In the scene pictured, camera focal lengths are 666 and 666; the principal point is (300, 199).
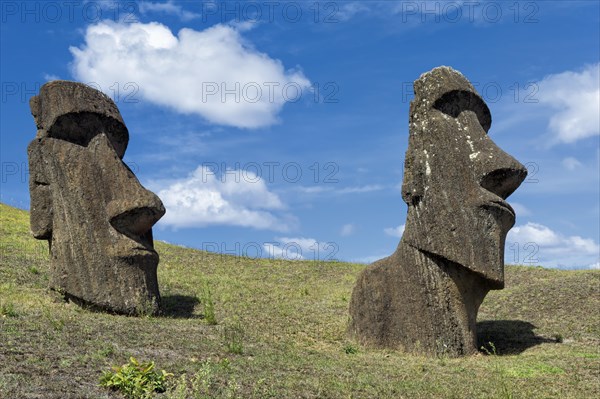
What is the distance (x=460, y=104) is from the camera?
49.1 feet

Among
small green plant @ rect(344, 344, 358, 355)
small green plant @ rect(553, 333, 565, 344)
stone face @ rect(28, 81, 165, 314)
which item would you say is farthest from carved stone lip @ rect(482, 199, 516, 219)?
stone face @ rect(28, 81, 165, 314)

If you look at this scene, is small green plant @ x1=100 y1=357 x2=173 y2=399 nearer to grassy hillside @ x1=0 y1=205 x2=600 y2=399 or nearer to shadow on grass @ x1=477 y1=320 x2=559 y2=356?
grassy hillside @ x1=0 y1=205 x2=600 y2=399

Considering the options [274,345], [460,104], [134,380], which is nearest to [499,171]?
[460,104]

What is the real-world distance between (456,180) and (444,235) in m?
1.21

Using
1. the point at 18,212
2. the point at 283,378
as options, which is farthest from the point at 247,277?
the point at 18,212

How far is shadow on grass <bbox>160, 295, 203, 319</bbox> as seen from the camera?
1675 cm

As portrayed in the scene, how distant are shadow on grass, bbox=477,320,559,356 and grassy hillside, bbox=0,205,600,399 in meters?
0.05

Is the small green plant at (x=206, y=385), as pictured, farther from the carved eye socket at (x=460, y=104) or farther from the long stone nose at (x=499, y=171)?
the carved eye socket at (x=460, y=104)

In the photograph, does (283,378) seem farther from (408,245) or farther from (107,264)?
(107,264)

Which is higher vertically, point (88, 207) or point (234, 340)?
point (88, 207)

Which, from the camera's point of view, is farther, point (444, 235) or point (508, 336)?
point (508, 336)

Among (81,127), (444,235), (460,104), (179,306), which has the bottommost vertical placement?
(179,306)

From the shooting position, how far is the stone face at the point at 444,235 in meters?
13.8

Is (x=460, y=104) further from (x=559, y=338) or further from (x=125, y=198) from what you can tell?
(x=125, y=198)
